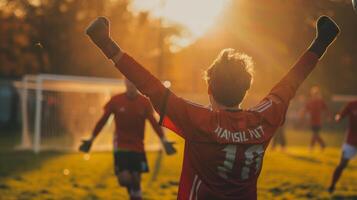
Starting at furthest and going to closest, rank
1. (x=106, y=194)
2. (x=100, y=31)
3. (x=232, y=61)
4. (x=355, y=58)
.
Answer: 1. (x=355, y=58)
2. (x=106, y=194)
3. (x=232, y=61)
4. (x=100, y=31)

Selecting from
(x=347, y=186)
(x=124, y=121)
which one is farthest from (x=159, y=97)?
(x=347, y=186)

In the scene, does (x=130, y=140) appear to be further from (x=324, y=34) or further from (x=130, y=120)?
(x=324, y=34)

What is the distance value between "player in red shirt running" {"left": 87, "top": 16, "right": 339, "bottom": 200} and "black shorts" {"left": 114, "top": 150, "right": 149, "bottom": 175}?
5416mm

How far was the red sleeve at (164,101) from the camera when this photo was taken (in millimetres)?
3312

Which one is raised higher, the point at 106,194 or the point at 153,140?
the point at 106,194

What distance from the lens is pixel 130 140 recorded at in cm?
919

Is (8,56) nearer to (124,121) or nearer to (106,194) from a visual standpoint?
(106,194)

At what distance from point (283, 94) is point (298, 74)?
7.0 inches

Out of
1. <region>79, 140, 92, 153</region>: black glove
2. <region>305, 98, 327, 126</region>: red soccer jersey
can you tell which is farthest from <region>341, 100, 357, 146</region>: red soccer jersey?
<region>305, 98, 327, 126</region>: red soccer jersey

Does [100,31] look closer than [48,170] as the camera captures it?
Yes

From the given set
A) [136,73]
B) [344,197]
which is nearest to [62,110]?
[344,197]

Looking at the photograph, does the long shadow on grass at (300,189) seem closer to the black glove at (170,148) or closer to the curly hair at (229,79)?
the black glove at (170,148)

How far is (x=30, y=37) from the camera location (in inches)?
1474

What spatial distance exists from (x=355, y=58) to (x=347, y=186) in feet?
133
